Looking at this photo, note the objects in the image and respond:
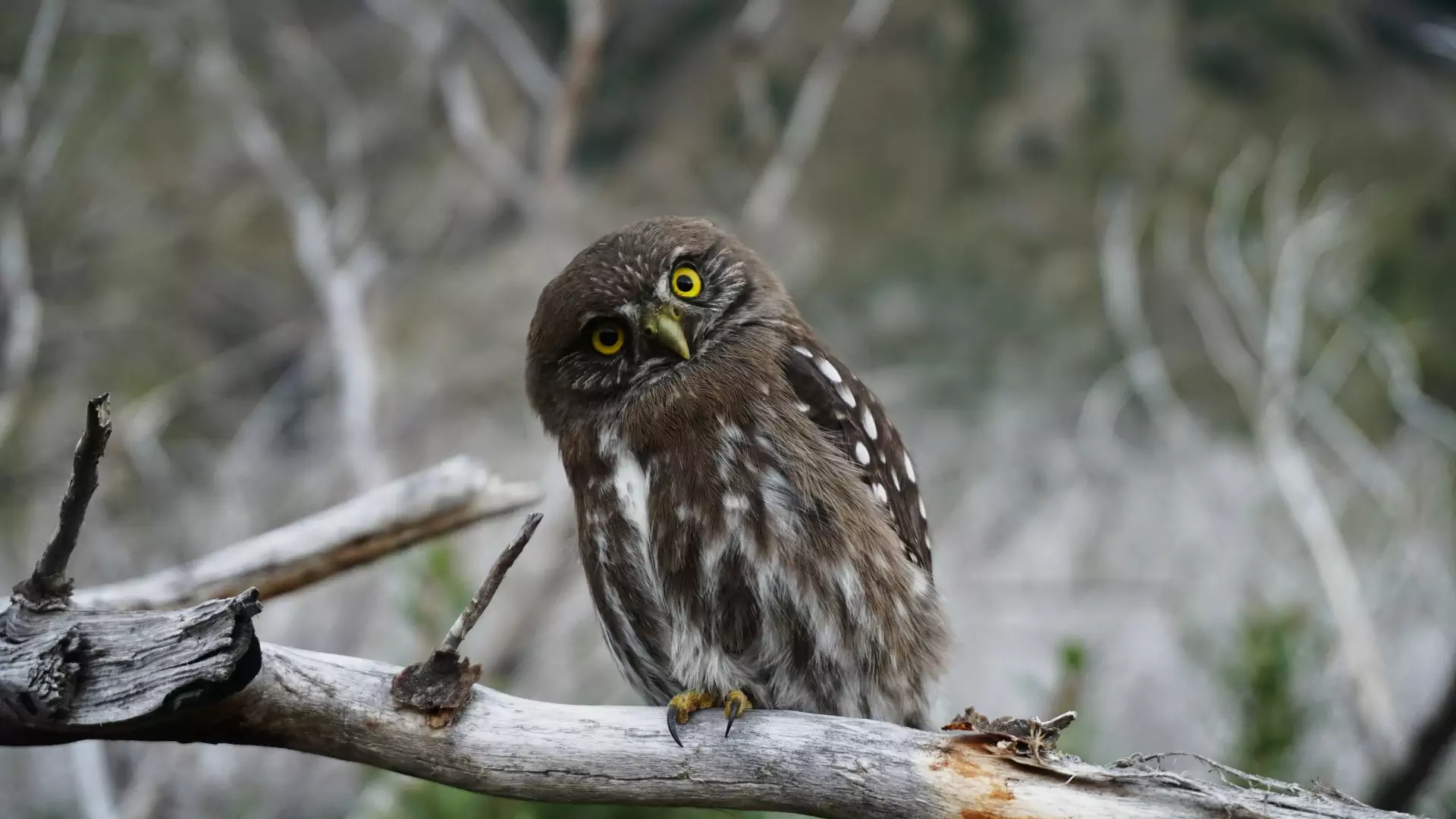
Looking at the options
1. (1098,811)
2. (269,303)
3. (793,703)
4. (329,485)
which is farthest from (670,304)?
(269,303)

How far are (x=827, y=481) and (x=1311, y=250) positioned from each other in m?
4.33

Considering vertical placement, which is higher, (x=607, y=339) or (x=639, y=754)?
(x=607, y=339)

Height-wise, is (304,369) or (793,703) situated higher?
(304,369)

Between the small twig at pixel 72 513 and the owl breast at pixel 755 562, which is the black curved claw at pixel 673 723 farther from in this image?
the small twig at pixel 72 513

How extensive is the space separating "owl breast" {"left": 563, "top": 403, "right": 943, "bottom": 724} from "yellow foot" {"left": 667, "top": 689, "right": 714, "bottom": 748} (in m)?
0.04

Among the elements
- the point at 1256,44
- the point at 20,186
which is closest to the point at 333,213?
the point at 20,186

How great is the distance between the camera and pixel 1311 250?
5.23m

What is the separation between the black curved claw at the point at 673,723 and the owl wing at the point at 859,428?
64cm

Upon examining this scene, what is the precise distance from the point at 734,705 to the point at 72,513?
1.05 meters

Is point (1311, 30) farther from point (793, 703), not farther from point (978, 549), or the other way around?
point (793, 703)

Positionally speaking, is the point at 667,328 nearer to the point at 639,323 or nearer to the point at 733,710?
the point at 639,323

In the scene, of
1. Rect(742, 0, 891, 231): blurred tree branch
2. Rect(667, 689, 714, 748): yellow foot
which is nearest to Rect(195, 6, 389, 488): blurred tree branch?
Rect(742, 0, 891, 231): blurred tree branch

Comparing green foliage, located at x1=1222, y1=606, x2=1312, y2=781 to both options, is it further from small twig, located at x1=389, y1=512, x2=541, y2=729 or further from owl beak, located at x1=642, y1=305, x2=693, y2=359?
small twig, located at x1=389, y1=512, x2=541, y2=729

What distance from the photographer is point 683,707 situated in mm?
1790
